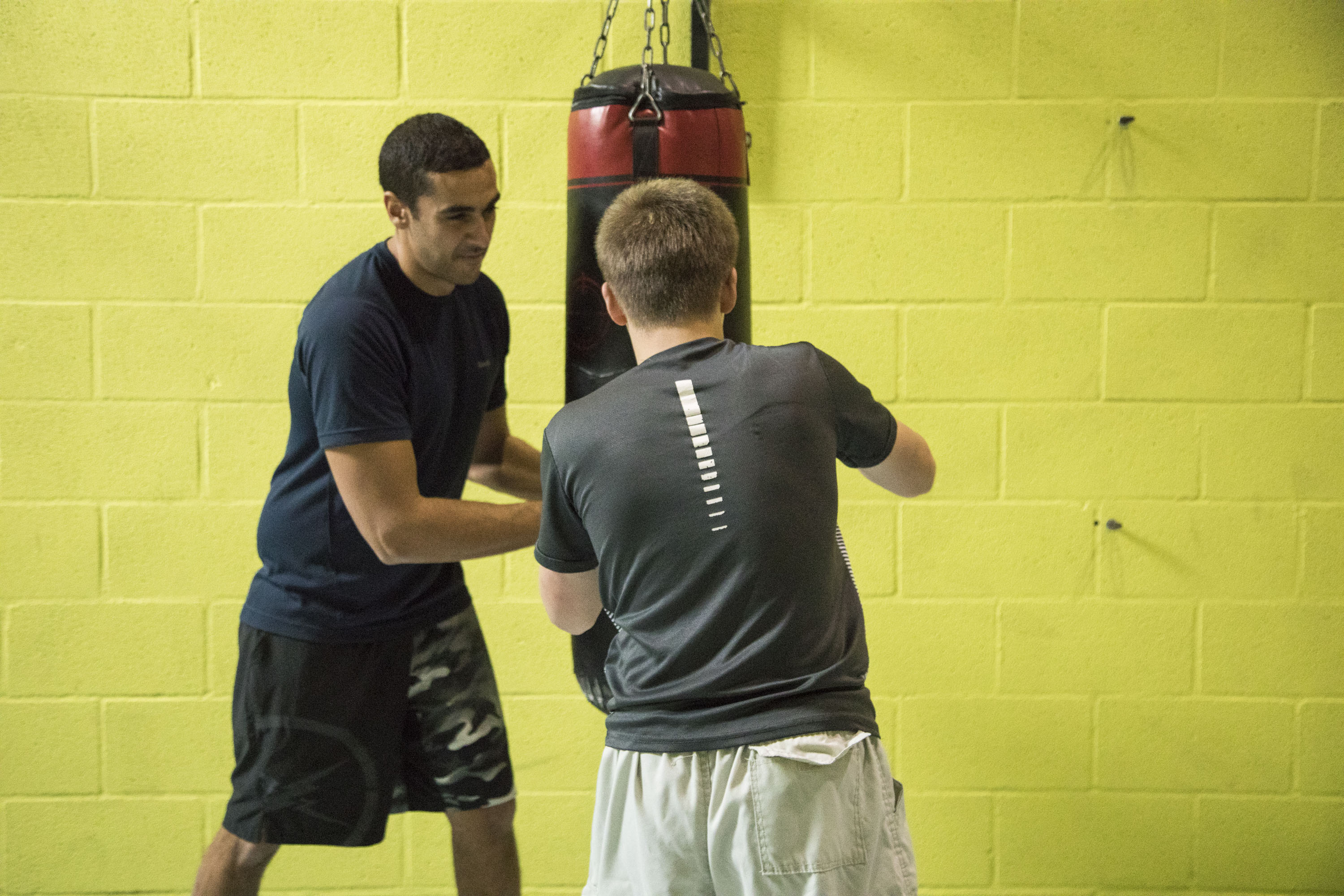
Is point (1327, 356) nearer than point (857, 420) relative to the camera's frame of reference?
No

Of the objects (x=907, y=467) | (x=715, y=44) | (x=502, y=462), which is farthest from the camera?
(x=502, y=462)

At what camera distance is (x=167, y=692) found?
2.75m

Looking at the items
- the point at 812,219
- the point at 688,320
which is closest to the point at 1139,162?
the point at 812,219

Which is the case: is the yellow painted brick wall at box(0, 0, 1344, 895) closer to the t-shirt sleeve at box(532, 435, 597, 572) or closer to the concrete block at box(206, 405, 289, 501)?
the concrete block at box(206, 405, 289, 501)

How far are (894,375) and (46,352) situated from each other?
206cm

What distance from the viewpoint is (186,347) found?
2678 mm

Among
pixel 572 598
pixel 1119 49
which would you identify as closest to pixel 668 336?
pixel 572 598

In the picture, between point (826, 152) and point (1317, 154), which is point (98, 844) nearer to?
point (826, 152)

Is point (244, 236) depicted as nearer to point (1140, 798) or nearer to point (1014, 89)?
point (1014, 89)

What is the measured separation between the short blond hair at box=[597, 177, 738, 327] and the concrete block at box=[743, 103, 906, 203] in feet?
3.96

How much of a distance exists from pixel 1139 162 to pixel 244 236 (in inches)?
85.1

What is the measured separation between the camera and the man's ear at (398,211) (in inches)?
77.2

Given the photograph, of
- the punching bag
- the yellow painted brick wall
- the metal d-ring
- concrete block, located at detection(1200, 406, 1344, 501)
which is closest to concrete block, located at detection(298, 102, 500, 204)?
the yellow painted brick wall

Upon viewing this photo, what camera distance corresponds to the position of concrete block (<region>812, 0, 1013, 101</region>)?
2.64 metres
